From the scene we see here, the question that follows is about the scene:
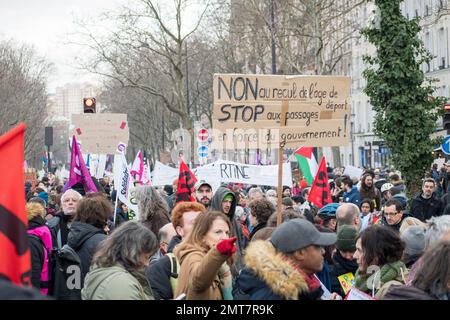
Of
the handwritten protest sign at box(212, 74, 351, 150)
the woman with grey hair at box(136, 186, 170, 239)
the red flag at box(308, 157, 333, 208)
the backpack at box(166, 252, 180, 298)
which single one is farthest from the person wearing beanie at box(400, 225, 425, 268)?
the red flag at box(308, 157, 333, 208)

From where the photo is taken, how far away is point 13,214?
3.28 m

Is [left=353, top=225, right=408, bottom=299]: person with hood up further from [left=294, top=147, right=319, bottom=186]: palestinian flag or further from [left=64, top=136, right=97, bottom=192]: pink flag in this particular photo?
[left=294, top=147, right=319, bottom=186]: palestinian flag

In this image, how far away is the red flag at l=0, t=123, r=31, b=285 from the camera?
3.21 metres

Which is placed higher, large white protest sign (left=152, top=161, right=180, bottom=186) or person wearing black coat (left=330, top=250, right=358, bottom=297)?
large white protest sign (left=152, top=161, right=180, bottom=186)

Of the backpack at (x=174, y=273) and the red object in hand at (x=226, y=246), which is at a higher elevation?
the red object in hand at (x=226, y=246)

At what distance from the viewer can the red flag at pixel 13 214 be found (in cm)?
321

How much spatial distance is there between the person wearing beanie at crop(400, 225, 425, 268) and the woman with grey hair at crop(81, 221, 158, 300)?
180 cm

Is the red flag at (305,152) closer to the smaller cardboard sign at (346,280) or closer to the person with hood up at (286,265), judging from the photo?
the smaller cardboard sign at (346,280)

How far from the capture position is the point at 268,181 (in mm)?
16297

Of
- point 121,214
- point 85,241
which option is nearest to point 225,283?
point 85,241

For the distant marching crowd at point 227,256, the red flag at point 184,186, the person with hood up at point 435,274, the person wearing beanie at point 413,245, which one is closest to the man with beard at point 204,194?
the red flag at point 184,186

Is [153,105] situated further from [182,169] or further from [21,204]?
[21,204]

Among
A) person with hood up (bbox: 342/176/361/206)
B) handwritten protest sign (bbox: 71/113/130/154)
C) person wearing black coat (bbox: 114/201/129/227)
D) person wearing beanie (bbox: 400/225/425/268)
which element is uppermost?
handwritten protest sign (bbox: 71/113/130/154)

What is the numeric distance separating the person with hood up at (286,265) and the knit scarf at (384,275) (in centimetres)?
91
